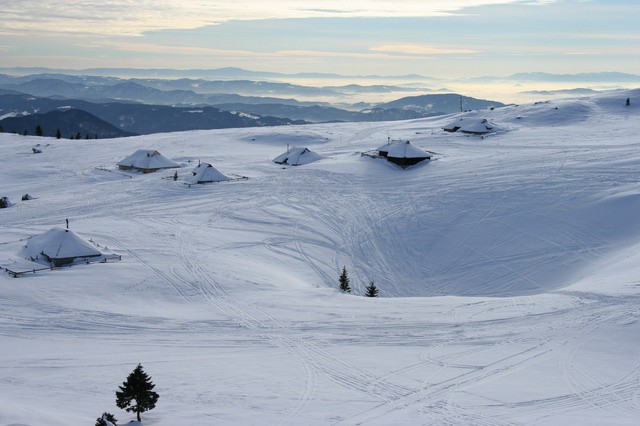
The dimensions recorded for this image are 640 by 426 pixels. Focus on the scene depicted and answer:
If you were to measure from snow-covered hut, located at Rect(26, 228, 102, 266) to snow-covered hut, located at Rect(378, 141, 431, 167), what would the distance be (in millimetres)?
30749

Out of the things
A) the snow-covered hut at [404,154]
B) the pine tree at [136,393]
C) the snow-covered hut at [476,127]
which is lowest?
the pine tree at [136,393]

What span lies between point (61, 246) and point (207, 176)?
73.4ft

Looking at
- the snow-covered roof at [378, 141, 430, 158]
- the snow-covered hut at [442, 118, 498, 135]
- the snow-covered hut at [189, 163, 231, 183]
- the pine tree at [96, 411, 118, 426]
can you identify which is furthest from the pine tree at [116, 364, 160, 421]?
the snow-covered hut at [442, 118, 498, 135]

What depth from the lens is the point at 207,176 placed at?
5300 cm

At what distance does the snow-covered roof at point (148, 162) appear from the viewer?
196ft

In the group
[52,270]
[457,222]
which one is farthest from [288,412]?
[457,222]

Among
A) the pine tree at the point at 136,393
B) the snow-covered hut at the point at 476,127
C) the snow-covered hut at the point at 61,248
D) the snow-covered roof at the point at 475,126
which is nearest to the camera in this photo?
the pine tree at the point at 136,393

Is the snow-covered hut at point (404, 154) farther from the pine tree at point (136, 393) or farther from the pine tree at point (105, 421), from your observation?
the pine tree at point (105, 421)

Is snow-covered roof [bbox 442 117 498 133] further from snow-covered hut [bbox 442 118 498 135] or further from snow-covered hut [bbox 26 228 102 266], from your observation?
snow-covered hut [bbox 26 228 102 266]

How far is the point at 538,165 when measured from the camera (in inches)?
1994

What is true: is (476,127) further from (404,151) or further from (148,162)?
(148,162)

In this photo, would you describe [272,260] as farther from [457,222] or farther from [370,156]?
[370,156]

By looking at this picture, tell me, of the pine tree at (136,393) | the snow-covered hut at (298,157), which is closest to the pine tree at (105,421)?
the pine tree at (136,393)

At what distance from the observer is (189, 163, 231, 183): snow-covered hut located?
52.8m
